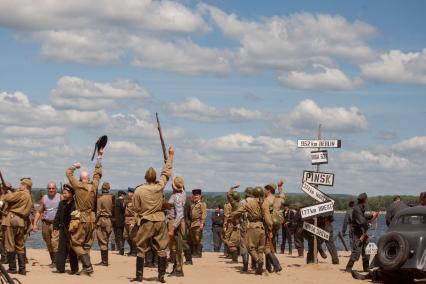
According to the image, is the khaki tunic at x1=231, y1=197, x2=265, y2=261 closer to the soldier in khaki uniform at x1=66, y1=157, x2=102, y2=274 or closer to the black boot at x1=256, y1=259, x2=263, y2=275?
the black boot at x1=256, y1=259, x2=263, y2=275

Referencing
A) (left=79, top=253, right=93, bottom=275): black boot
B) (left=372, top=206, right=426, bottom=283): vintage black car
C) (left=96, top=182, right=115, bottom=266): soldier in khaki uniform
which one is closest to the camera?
(left=372, top=206, right=426, bottom=283): vintage black car

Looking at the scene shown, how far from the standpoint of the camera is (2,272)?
1156 cm

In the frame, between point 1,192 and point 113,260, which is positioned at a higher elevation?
point 1,192

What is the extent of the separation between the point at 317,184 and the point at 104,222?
5.12 metres

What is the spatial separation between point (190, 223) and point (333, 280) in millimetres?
5558

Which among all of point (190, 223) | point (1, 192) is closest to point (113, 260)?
point (190, 223)

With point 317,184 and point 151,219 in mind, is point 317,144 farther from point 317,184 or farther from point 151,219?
point 151,219

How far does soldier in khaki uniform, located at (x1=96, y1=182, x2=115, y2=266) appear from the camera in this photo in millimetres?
20531

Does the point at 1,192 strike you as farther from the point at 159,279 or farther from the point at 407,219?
the point at 407,219

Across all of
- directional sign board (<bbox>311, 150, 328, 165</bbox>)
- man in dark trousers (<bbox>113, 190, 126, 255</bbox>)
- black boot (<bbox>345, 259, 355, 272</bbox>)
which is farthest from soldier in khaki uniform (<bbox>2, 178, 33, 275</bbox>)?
man in dark trousers (<bbox>113, 190, 126, 255</bbox>)

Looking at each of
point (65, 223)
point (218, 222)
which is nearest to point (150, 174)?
point (65, 223)

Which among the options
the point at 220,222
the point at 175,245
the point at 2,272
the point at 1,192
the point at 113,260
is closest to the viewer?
the point at 2,272

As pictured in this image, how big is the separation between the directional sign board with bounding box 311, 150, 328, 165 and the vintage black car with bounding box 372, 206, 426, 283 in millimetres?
3160

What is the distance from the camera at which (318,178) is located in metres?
20.9
